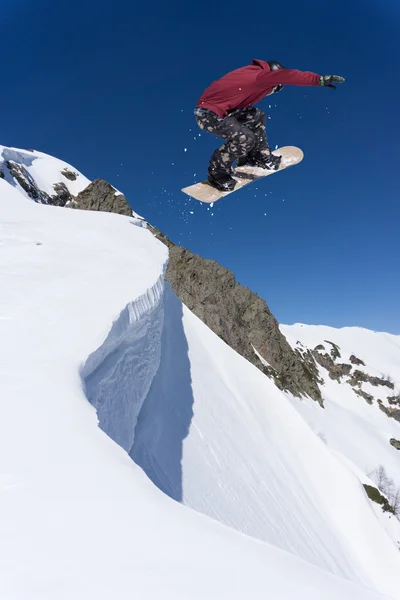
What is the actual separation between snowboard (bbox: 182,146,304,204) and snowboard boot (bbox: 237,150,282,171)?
19cm

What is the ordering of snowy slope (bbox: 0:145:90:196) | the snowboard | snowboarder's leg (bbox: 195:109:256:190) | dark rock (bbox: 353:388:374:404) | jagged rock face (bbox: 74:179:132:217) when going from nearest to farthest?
snowboarder's leg (bbox: 195:109:256:190) → the snowboard → jagged rock face (bbox: 74:179:132:217) → snowy slope (bbox: 0:145:90:196) → dark rock (bbox: 353:388:374:404)

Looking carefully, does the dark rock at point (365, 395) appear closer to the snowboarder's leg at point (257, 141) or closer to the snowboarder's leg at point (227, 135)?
the snowboarder's leg at point (257, 141)

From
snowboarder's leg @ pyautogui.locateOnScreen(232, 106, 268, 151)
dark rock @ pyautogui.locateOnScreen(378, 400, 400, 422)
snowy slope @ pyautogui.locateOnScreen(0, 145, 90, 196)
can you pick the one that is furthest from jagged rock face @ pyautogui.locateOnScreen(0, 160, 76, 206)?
dark rock @ pyautogui.locateOnScreen(378, 400, 400, 422)

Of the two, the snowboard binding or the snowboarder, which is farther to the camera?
the snowboard binding

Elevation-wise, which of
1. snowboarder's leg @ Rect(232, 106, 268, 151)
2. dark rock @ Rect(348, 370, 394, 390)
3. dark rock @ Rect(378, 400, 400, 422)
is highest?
dark rock @ Rect(348, 370, 394, 390)

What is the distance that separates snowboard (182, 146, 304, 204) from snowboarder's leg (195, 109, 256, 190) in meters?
0.68

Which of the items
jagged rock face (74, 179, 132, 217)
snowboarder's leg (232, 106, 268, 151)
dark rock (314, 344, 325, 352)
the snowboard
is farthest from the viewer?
dark rock (314, 344, 325, 352)

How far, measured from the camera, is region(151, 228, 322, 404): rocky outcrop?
51.0 metres

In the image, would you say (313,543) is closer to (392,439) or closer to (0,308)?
(0,308)

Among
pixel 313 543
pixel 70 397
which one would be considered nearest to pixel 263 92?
pixel 70 397

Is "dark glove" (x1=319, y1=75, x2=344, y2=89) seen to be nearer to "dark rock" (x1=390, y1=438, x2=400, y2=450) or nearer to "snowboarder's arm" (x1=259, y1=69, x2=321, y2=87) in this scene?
"snowboarder's arm" (x1=259, y1=69, x2=321, y2=87)

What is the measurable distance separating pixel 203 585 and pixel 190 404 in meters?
7.62

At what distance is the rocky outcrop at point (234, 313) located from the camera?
51.0m

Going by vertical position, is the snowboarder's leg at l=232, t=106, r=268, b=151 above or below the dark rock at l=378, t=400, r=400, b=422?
above
